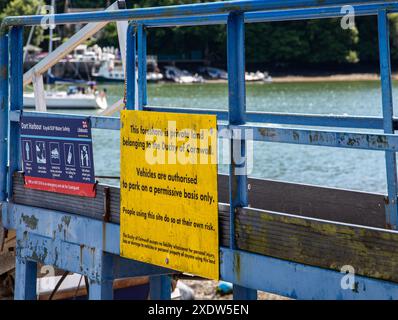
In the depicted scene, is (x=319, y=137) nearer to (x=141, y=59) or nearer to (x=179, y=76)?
(x=141, y=59)

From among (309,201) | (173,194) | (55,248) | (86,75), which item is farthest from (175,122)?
(86,75)

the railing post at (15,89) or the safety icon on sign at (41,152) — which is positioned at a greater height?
the railing post at (15,89)

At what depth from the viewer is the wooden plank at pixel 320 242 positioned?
14.6ft

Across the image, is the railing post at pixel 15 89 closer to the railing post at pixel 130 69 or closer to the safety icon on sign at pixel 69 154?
the safety icon on sign at pixel 69 154

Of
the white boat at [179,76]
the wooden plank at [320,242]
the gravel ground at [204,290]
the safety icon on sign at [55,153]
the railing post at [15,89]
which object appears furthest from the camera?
the white boat at [179,76]

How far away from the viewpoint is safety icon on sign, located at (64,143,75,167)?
6051mm

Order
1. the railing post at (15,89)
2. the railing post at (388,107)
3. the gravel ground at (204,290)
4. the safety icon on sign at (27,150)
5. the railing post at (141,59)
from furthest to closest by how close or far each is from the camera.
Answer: the gravel ground at (204,290) → the railing post at (141,59) → the railing post at (15,89) → the safety icon on sign at (27,150) → the railing post at (388,107)

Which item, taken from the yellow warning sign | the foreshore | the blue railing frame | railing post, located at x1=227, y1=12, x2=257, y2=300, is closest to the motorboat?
the foreshore

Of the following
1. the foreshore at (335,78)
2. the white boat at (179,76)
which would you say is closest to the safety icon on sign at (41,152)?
the foreshore at (335,78)

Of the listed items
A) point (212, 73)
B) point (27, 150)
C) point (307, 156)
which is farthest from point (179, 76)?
point (27, 150)

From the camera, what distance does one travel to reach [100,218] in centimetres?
591

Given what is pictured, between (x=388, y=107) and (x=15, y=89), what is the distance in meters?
2.48

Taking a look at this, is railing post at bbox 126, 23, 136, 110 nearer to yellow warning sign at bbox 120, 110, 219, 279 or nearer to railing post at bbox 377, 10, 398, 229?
yellow warning sign at bbox 120, 110, 219, 279

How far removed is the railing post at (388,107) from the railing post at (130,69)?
1.52 metres
